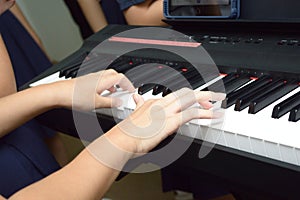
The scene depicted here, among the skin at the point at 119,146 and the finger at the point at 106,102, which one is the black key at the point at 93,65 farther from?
the skin at the point at 119,146

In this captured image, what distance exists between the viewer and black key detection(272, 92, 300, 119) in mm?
628

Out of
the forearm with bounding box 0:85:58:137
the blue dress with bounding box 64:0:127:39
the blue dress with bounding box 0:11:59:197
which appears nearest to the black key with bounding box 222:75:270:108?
the forearm with bounding box 0:85:58:137

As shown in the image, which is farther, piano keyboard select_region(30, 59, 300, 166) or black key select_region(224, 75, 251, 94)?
Answer: black key select_region(224, 75, 251, 94)

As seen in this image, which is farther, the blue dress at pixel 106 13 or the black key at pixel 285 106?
the blue dress at pixel 106 13

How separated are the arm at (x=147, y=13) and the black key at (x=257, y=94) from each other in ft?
2.09

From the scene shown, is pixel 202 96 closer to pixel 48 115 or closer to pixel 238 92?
pixel 238 92

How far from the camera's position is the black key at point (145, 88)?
2.77 feet

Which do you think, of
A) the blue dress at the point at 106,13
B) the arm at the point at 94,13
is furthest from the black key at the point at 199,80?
the arm at the point at 94,13

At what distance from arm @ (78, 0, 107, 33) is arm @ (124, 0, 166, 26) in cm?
47

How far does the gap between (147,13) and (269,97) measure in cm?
74

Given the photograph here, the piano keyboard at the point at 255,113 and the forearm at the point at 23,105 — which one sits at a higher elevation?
the forearm at the point at 23,105

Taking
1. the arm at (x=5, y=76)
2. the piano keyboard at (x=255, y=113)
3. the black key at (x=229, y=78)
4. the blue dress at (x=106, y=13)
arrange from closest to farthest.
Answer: the piano keyboard at (x=255, y=113), the black key at (x=229, y=78), the arm at (x=5, y=76), the blue dress at (x=106, y=13)

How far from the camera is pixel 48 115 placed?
41.8 inches

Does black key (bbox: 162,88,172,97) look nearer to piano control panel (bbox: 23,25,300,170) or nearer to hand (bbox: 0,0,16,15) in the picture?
piano control panel (bbox: 23,25,300,170)
